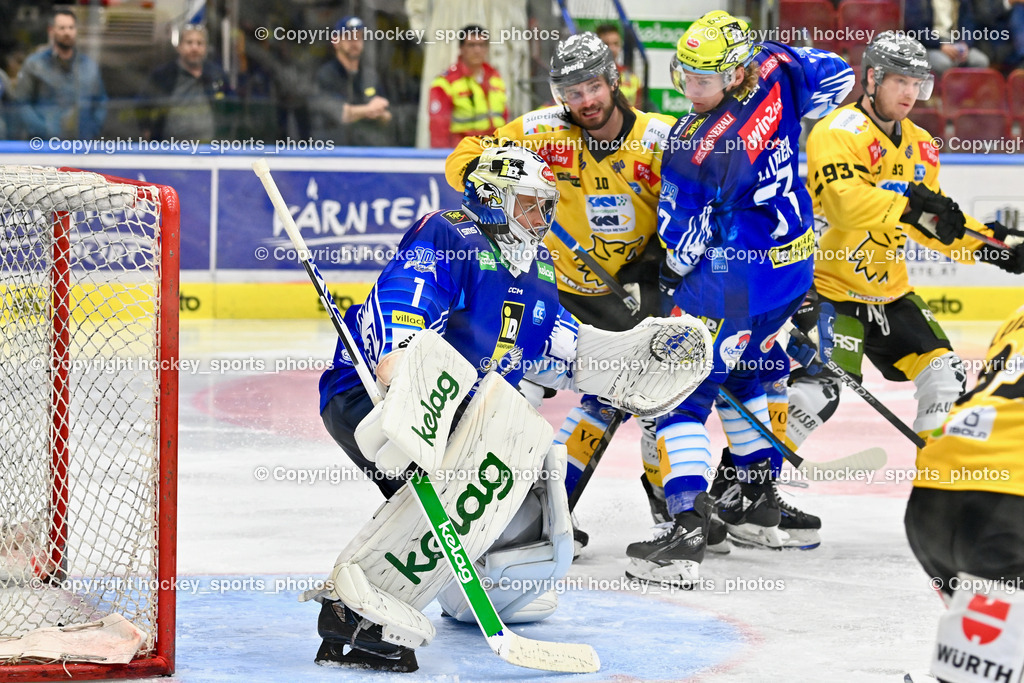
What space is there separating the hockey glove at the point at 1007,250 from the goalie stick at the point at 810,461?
0.75m

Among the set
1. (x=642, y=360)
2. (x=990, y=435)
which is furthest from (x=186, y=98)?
(x=990, y=435)

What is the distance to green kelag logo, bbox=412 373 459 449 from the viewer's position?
2.65 metres

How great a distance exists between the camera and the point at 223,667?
9.55 feet

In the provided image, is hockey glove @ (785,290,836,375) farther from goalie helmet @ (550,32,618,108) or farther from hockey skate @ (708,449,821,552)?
goalie helmet @ (550,32,618,108)

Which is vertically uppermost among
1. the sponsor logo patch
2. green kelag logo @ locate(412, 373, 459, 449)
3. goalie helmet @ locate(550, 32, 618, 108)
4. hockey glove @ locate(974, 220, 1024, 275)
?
goalie helmet @ locate(550, 32, 618, 108)

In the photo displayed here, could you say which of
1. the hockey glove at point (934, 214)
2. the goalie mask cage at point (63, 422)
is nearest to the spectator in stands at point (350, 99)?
the hockey glove at point (934, 214)

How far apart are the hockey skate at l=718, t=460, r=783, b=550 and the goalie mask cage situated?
1883mm

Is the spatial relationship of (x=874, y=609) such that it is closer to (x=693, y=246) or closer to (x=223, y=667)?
(x=693, y=246)

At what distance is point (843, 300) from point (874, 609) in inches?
54.5

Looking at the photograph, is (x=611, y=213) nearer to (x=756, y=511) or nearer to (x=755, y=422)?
(x=755, y=422)

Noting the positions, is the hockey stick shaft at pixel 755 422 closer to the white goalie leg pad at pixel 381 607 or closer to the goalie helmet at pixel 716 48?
the goalie helmet at pixel 716 48

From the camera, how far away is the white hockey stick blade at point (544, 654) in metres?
2.87

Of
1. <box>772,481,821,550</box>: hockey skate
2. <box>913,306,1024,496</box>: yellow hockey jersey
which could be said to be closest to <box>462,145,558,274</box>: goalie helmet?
<box>913,306,1024,496</box>: yellow hockey jersey

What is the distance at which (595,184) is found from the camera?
416 centimetres
